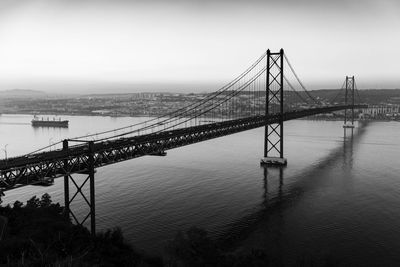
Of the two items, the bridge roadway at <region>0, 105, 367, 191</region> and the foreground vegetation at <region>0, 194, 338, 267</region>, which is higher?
the bridge roadway at <region>0, 105, 367, 191</region>

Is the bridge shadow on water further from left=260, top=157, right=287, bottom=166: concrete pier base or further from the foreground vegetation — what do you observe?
the foreground vegetation

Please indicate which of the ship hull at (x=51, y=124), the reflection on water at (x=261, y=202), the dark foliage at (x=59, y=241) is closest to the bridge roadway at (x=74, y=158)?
→ the dark foliage at (x=59, y=241)

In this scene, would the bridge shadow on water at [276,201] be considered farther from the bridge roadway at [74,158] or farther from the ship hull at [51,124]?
the ship hull at [51,124]

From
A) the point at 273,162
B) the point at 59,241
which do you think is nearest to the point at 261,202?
the point at 273,162

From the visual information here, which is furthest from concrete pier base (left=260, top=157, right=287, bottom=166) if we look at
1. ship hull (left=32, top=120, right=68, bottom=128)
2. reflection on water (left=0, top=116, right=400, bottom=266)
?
ship hull (left=32, top=120, right=68, bottom=128)

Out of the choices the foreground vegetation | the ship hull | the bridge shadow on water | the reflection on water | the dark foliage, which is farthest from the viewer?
the ship hull

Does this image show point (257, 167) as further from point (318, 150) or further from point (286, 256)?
point (286, 256)

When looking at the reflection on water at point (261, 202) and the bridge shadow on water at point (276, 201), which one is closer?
the reflection on water at point (261, 202)

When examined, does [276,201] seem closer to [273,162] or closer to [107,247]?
[273,162]

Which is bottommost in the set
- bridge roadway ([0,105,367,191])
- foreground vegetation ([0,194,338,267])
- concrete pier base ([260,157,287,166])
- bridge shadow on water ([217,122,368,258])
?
bridge shadow on water ([217,122,368,258])

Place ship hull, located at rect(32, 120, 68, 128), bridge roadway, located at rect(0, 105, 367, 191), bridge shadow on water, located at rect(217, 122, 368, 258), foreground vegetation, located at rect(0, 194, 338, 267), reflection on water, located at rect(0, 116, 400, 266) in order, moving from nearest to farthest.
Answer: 1. foreground vegetation, located at rect(0, 194, 338, 267)
2. bridge roadway, located at rect(0, 105, 367, 191)
3. reflection on water, located at rect(0, 116, 400, 266)
4. bridge shadow on water, located at rect(217, 122, 368, 258)
5. ship hull, located at rect(32, 120, 68, 128)
